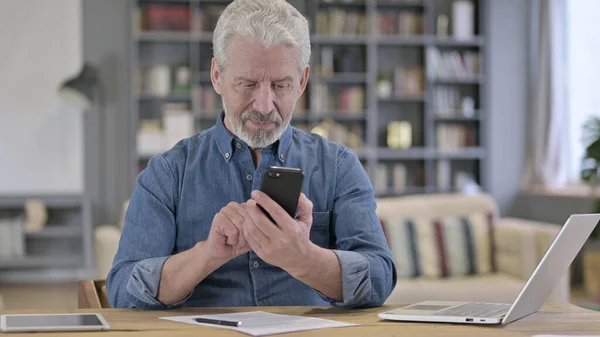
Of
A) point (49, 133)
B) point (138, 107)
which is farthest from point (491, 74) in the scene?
point (49, 133)

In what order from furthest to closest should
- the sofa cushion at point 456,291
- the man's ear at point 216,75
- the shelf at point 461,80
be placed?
the shelf at point 461,80, the sofa cushion at point 456,291, the man's ear at point 216,75

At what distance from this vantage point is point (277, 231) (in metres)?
1.56

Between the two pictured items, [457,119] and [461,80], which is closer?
[461,80]

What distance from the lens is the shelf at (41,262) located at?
7398mm

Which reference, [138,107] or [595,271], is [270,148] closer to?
[595,271]

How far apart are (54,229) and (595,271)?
4.21 metres

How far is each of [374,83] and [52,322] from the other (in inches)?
265

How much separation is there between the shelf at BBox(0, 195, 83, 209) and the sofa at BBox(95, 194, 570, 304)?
2.80m

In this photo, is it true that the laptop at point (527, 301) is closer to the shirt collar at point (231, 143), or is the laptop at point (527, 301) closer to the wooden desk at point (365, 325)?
the wooden desk at point (365, 325)

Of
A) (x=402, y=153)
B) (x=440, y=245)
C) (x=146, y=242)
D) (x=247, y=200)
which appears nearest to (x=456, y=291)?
(x=440, y=245)

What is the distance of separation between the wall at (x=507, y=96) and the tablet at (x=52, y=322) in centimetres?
708

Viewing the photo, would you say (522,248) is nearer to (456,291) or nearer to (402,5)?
(456,291)

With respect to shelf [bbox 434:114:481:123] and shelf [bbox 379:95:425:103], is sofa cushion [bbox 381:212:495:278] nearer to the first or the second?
shelf [bbox 379:95:425:103]

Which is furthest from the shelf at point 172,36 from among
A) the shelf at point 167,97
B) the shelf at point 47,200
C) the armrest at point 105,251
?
the armrest at point 105,251
